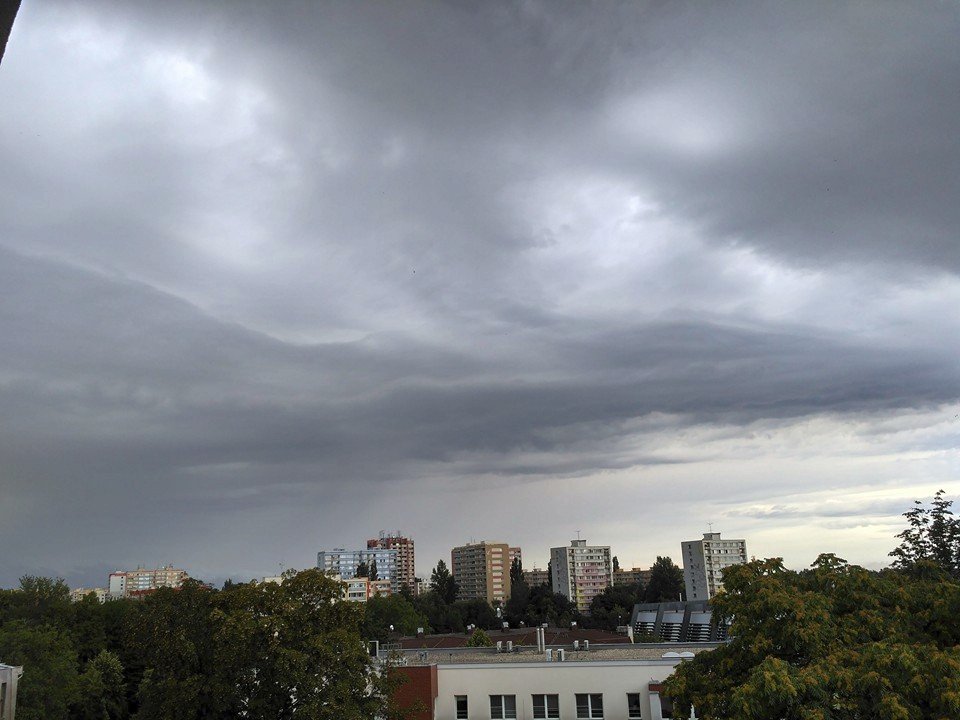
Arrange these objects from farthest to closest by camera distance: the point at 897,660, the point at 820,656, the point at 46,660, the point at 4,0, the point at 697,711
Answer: the point at 46,660 → the point at 697,711 → the point at 820,656 → the point at 897,660 → the point at 4,0

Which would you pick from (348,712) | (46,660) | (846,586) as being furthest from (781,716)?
(46,660)

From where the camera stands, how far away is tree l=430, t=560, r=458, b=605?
482 ft

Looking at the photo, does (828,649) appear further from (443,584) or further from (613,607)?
(443,584)

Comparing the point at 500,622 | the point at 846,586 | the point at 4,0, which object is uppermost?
the point at 4,0

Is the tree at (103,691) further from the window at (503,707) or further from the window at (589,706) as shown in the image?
the window at (589,706)

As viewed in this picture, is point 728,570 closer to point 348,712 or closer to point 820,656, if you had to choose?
point 820,656

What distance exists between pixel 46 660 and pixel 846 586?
45.4m

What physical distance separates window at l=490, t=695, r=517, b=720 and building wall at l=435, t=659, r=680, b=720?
0.19 m

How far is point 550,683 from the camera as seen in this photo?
37031mm

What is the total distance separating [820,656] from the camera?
17094mm

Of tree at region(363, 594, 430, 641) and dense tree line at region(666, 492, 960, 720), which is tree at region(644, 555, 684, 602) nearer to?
tree at region(363, 594, 430, 641)

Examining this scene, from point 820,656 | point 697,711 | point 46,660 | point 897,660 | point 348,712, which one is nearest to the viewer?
point 897,660

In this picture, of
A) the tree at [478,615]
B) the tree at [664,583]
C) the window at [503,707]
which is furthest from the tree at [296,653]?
the tree at [664,583]

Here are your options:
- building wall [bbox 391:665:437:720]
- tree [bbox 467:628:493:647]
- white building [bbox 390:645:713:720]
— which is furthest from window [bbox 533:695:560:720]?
tree [bbox 467:628:493:647]
